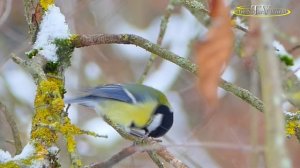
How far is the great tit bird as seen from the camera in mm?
1420

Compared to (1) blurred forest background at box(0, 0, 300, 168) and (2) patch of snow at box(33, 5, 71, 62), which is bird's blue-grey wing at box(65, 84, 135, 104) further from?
(1) blurred forest background at box(0, 0, 300, 168)

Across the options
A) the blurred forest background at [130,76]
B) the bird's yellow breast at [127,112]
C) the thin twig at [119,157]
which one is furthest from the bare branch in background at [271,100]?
the blurred forest background at [130,76]

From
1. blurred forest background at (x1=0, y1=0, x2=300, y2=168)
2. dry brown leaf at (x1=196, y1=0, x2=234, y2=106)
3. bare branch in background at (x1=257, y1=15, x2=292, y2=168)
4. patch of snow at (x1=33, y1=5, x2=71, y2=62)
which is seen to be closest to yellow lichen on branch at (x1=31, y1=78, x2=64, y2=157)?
patch of snow at (x1=33, y1=5, x2=71, y2=62)

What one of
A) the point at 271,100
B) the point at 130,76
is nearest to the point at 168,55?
the point at 271,100

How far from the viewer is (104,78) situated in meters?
2.93

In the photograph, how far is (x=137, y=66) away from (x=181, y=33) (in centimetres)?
27

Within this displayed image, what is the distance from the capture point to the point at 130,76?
9.89 feet

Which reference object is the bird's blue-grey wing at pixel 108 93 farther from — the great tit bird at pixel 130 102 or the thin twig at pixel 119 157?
the thin twig at pixel 119 157

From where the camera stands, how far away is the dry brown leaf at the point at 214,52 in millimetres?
619

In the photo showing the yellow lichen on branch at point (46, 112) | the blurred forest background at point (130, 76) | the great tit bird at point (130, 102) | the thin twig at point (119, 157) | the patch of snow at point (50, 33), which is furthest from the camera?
the blurred forest background at point (130, 76)

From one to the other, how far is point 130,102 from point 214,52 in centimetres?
89

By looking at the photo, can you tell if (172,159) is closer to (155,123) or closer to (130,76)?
(155,123)

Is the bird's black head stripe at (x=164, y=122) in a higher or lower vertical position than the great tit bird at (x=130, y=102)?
lower

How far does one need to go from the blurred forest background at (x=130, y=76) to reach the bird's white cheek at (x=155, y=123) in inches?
46.2
